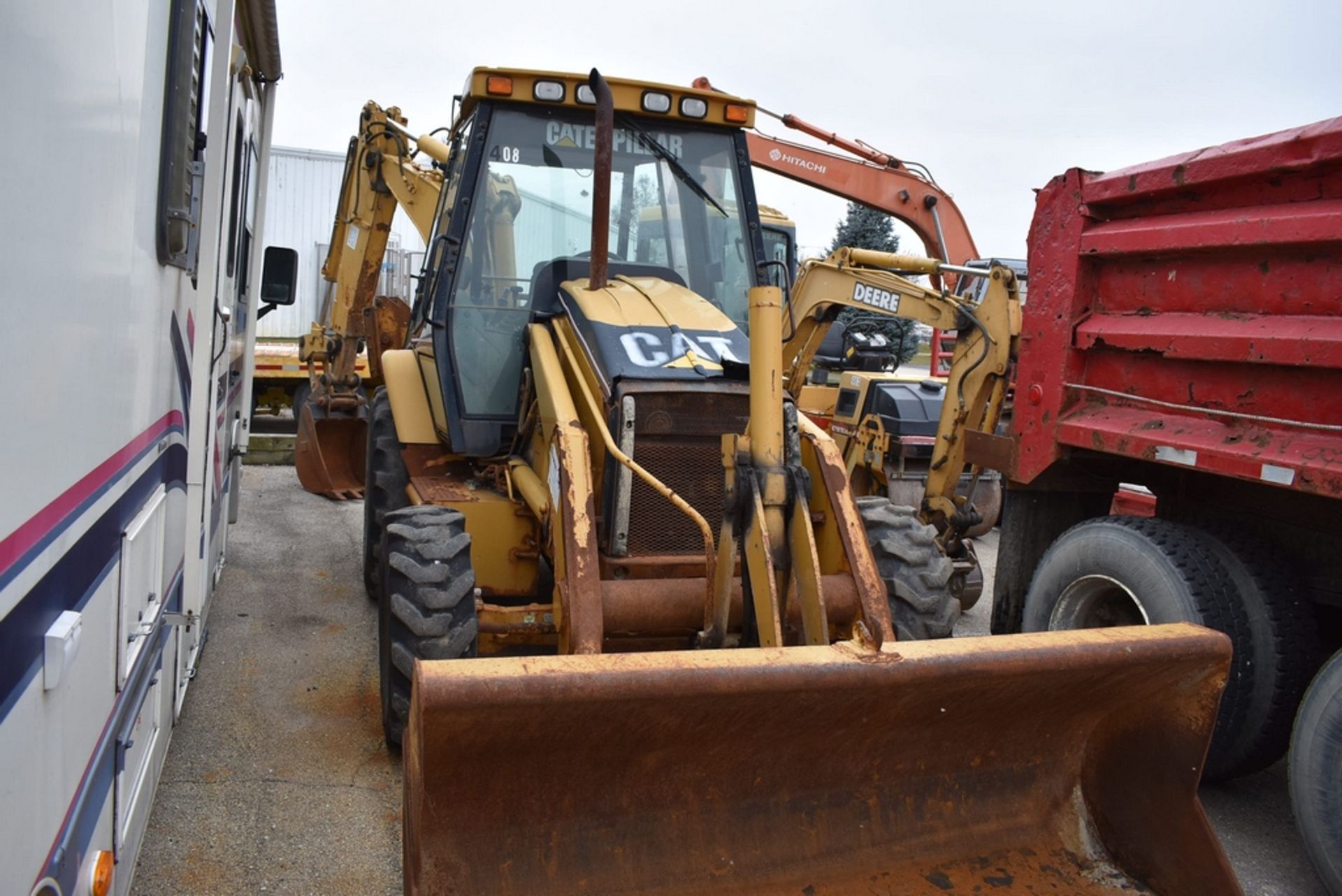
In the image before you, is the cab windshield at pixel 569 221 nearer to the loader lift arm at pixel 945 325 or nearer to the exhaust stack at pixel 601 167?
the exhaust stack at pixel 601 167

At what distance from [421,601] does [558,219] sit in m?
2.08

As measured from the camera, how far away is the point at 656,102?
502cm

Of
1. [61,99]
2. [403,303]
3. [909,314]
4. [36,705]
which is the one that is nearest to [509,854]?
[36,705]

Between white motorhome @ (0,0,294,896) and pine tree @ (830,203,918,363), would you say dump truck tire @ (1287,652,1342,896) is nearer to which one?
white motorhome @ (0,0,294,896)

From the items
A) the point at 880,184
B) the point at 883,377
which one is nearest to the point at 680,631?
the point at 883,377

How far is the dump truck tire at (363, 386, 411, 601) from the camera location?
5.69m

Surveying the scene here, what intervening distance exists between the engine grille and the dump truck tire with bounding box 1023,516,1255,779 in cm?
174

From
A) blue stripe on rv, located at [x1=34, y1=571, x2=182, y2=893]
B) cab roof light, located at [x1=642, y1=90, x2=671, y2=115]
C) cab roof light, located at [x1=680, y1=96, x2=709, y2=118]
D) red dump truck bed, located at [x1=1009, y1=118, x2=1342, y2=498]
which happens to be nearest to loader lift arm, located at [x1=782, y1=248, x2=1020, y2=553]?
red dump truck bed, located at [x1=1009, y1=118, x2=1342, y2=498]

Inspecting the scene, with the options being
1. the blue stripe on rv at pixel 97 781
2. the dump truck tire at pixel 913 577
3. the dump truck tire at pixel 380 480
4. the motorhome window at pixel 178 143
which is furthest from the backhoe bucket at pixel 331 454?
the motorhome window at pixel 178 143

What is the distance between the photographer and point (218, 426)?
4.71 metres

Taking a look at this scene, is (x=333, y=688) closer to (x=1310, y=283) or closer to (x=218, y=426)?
(x=218, y=426)

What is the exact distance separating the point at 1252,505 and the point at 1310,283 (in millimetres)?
1072

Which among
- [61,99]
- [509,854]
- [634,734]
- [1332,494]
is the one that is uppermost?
[61,99]

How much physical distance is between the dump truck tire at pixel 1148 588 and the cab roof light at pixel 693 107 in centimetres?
256
